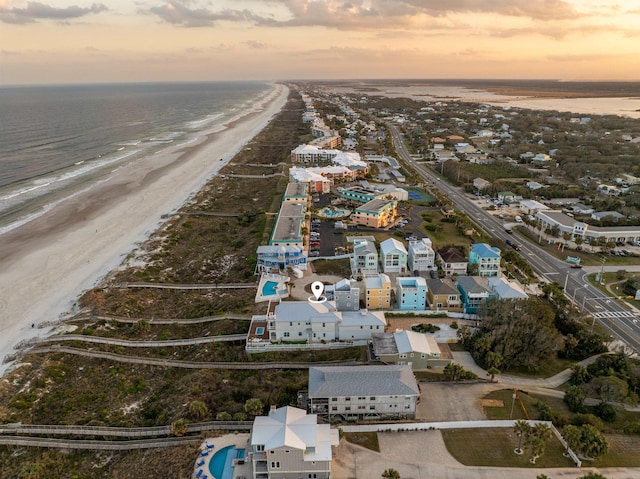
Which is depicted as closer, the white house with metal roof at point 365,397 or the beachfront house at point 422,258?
the white house with metal roof at point 365,397

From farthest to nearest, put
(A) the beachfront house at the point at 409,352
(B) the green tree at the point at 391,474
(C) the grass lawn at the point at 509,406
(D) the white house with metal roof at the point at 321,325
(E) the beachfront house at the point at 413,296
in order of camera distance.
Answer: (E) the beachfront house at the point at 413,296 → (D) the white house with metal roof at the point at 321,325 → (A) the beachfront house at the point at 409,352 → (C) the grass lawn at the point at 509,406 → (B) the green tree at the point at 391,474

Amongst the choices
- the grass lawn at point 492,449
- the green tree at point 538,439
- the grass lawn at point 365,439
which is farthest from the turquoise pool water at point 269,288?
the green tree at point 538,439

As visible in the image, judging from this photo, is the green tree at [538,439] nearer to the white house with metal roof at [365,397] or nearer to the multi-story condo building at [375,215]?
the white house with metal roof at [365,397]

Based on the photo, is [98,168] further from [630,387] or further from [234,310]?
[630,387]

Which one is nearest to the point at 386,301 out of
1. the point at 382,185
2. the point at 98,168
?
the point at 382,185

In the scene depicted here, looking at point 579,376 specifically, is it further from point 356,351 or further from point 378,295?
point 378,295
